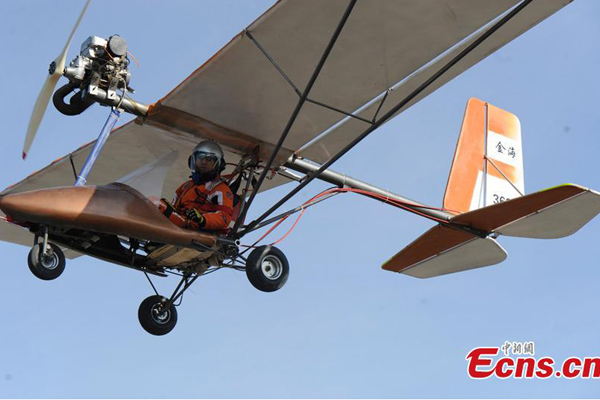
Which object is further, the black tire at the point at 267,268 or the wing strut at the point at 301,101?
the black tire at the point at 267,268

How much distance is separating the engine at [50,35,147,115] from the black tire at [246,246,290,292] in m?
2.06

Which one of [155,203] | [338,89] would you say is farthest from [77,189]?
[338,89]

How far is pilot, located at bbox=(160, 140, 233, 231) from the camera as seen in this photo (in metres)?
9.88

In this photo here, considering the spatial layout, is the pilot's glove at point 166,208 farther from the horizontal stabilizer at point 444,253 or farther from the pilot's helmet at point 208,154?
the horizontal stabilizer at point 444,253

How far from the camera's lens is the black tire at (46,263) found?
9.21 m

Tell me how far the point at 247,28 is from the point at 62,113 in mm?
2047

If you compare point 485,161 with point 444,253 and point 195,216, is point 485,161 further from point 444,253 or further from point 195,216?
point 195,216

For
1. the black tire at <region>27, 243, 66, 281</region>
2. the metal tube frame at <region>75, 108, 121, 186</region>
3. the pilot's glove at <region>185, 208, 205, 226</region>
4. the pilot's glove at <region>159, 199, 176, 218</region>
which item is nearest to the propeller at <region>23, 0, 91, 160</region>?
the metal tube frame at <region>75, 108, 121, 186</region>

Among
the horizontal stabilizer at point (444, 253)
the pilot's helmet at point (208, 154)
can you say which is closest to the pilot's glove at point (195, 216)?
the pilot's helmet at point (208, 154)

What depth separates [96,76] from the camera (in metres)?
9.85

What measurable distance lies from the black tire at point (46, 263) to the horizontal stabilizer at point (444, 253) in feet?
14.9

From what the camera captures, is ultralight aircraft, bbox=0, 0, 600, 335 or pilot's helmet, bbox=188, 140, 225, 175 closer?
ultralight aircraft, bbox=0, 0, 600, 335

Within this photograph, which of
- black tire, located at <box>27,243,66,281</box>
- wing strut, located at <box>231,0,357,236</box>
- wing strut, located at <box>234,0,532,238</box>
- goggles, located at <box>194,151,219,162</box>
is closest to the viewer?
wing strut, located at <box>231,0,357,236</box>

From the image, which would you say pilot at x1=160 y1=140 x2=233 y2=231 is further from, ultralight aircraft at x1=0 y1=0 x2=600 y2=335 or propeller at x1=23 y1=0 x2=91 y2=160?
propeller at x1=23 y1=0 x2=91 y2=160
